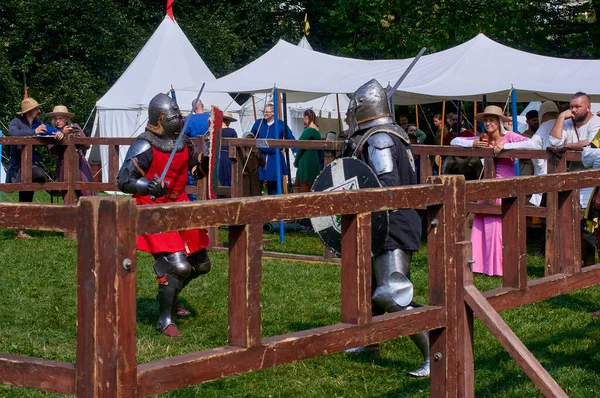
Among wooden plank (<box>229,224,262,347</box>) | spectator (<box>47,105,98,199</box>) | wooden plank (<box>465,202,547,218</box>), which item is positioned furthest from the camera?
spectator (<box>47,105,98,199</box>)

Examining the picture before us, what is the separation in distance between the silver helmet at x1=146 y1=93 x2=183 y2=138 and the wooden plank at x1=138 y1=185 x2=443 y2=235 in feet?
10.9

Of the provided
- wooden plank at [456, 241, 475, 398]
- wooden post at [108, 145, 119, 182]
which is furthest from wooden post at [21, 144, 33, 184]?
wooden plank at [456, 241, 475, 398]

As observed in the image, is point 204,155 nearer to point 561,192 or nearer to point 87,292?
point 561,192

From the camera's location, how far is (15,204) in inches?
109

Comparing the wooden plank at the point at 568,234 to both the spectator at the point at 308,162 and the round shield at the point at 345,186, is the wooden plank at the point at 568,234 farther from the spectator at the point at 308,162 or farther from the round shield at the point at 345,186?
the spectator at the point at 308,162

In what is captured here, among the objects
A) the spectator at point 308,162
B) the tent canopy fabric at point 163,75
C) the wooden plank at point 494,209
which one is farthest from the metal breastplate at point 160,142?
the tent canopy fabric at point 163,75

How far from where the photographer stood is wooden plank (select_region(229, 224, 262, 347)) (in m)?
2.99

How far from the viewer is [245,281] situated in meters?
2.98

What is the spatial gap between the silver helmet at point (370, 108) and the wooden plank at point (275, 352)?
2095 millimetres

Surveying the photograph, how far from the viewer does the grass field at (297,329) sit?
17.2 ft

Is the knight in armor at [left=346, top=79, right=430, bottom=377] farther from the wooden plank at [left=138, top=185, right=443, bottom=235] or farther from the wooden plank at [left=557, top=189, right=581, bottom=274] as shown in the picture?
the wooden plank at [left=138, top=185, right=443, bottom=235]

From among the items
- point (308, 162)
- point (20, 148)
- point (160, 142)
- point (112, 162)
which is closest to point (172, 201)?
point (160, 142)

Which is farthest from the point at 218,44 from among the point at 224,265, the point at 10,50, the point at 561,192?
the point at 561,192

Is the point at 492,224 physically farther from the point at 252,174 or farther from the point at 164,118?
the point at 252,174
